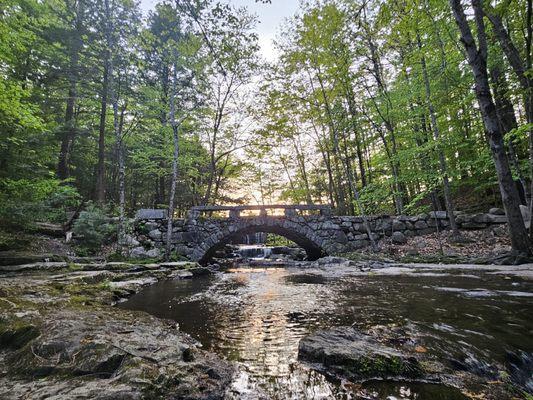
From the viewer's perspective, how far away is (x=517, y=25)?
803cm

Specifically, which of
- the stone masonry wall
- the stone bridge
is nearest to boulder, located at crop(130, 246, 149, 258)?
the stone masonry wall

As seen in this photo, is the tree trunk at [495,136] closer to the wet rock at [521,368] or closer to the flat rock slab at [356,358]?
the wet rock at [521,368]

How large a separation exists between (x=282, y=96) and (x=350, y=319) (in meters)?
13.5

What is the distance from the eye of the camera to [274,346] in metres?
2.75

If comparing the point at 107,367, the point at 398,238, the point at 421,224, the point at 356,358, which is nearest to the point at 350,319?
the point at 356,358

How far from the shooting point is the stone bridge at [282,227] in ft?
39.5

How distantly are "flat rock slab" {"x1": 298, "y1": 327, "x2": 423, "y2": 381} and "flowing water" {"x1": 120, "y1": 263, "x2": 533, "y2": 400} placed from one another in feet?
0.34

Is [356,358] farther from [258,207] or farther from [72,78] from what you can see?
[72,78]

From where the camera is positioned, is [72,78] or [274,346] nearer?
[274,346]

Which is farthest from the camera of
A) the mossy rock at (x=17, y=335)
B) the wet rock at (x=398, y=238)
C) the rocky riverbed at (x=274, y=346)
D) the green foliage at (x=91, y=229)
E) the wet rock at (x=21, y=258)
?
the wet rock at (x=398, y=238)

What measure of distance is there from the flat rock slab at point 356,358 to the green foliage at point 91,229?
1027 centimetres

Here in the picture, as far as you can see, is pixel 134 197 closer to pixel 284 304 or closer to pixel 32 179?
pixel 32 179

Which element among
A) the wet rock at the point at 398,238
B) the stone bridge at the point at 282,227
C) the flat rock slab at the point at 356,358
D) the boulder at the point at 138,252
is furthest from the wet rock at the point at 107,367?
the wet rock at the point at 398,238

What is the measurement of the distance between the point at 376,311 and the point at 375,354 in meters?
1.79
